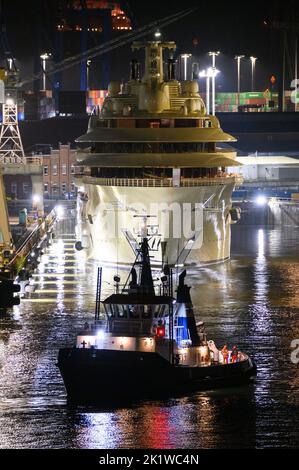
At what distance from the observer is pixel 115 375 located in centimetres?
5359

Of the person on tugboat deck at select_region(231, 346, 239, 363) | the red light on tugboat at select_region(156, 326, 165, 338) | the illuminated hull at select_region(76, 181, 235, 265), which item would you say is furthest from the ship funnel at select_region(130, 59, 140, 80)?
the red light on tugboat at select_region(156, 326, 165, 338)

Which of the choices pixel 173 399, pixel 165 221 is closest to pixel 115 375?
pixel 173 399

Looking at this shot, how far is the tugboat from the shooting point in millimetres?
53625

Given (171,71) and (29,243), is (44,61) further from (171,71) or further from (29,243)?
(29,243)

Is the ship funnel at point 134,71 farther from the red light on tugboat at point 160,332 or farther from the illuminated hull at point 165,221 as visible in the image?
the red light on tugboat at point 160,332

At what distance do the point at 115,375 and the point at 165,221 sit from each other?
3091 cm

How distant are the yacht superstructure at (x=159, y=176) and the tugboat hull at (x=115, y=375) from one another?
28471 millimetres

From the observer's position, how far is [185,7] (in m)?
169

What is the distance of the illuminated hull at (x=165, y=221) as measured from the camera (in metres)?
84.1

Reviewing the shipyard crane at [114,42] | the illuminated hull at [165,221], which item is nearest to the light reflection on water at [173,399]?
the illuminated hull at [165,221]

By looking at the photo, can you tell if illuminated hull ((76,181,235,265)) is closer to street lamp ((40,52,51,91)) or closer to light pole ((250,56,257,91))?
street lamp ((40,52,51,91))

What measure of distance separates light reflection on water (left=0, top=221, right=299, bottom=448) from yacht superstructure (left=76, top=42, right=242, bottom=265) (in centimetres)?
219
